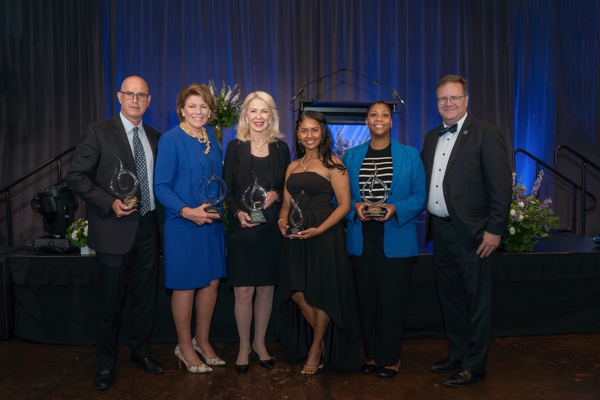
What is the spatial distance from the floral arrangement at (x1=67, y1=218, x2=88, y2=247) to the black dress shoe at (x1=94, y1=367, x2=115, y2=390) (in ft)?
3.87

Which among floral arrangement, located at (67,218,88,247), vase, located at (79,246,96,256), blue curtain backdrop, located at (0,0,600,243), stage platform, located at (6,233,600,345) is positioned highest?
blue curtain backdrop, located at (0,0,600,243)

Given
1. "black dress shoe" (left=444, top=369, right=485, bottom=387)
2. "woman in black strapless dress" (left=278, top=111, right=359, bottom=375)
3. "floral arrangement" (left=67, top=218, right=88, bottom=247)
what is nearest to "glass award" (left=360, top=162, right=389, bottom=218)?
"woman in black strapless dress" (left=278, top=111, right=359, bottom=375)

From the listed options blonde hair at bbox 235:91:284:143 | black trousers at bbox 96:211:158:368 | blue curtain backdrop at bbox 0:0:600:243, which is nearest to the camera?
black trousers at bbox 96:211:158:368

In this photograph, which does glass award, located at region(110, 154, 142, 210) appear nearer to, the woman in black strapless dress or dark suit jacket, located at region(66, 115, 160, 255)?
dark suit jacket, located at region(66, 115, 160, 255)

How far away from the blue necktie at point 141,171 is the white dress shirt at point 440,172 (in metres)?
1.67

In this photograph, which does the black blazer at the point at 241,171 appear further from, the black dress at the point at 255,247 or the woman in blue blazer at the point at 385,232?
the woman in blue blazer at the point at 385,232

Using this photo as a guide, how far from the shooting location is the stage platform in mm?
3586

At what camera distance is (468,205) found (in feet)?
9.37

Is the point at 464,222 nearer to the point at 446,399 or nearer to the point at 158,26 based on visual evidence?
the point at 446,399

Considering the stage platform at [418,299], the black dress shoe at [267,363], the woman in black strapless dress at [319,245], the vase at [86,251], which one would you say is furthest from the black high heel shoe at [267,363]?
the vase at [86,251]

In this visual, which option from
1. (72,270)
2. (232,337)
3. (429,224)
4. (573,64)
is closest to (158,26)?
(72,270)

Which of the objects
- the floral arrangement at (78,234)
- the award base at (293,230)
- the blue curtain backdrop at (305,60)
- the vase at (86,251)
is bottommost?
the vase at (86,251)

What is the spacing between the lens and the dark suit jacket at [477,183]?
9.14 ft

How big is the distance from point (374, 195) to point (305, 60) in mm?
4519
